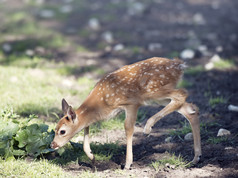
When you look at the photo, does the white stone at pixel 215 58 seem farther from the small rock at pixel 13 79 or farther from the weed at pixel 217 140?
the small rock at pixel 13 79

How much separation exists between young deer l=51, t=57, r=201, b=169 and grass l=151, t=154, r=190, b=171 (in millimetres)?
132

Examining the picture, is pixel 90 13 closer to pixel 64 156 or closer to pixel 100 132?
pixel 100 132

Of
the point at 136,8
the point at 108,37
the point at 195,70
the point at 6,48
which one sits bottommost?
the point at 195,70

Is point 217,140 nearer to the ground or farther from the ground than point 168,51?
nearer to the ground

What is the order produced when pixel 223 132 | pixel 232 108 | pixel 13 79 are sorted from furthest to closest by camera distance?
pixel 13 79 < pixel 232 108 < pixel 223 132

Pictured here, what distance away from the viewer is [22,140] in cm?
412

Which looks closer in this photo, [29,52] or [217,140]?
[217,140]

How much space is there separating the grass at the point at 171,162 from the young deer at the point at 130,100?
13 cm

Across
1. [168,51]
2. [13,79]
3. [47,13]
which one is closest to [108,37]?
[168,51]

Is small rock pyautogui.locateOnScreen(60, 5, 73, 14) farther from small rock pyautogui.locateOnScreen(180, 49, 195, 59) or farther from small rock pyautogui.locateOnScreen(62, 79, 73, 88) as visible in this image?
small rock pyautogui.locateOnScreen(62, 79, 73, 88)

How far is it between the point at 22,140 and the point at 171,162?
1.67 metres

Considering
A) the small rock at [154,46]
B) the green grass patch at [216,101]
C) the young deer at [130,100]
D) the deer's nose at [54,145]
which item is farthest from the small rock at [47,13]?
the deer's nose at [54,145]

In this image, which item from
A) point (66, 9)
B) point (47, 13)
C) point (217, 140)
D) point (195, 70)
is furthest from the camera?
point (66, 9)

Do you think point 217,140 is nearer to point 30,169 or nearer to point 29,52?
point 30,169
